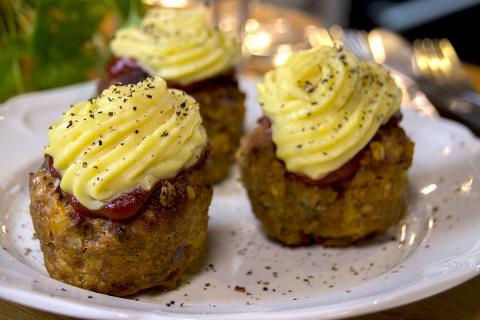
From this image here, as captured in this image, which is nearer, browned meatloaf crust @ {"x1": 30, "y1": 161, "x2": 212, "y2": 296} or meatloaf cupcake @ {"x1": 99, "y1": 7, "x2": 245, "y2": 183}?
browned meatloaf crust @ {"x1": 30, "y1": 161, "x2": 212, "y2": 296}

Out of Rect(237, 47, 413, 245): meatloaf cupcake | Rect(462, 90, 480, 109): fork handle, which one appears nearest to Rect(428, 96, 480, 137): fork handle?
Rect(462, 90, 480, 109): fork handle

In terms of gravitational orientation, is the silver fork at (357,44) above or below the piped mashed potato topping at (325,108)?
below

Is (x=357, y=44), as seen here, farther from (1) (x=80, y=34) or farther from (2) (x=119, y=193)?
(2) (x=119, y=193)

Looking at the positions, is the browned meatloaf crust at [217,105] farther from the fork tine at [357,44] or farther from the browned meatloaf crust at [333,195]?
the fork tine at [357,44]

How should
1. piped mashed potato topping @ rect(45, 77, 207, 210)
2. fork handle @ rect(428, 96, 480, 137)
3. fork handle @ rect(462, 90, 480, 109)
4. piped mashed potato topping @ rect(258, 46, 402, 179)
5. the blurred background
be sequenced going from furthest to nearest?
the blurred background < fork handle @ rect(462, 90, 480, 109) < fork handle @ rect(428, 96, 480, 137) < piped mashed potato topping @ rect(258, 46, 402, 179) < piped mashed potato topping @ rect(45, 77, 207, 210)

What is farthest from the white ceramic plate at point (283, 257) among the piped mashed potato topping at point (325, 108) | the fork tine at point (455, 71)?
the fork tine at point (455, 71)

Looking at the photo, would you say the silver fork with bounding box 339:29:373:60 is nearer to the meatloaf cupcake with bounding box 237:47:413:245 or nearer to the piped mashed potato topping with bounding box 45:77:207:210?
the meatloaf cupcake with bounding box 237:47:413:245
